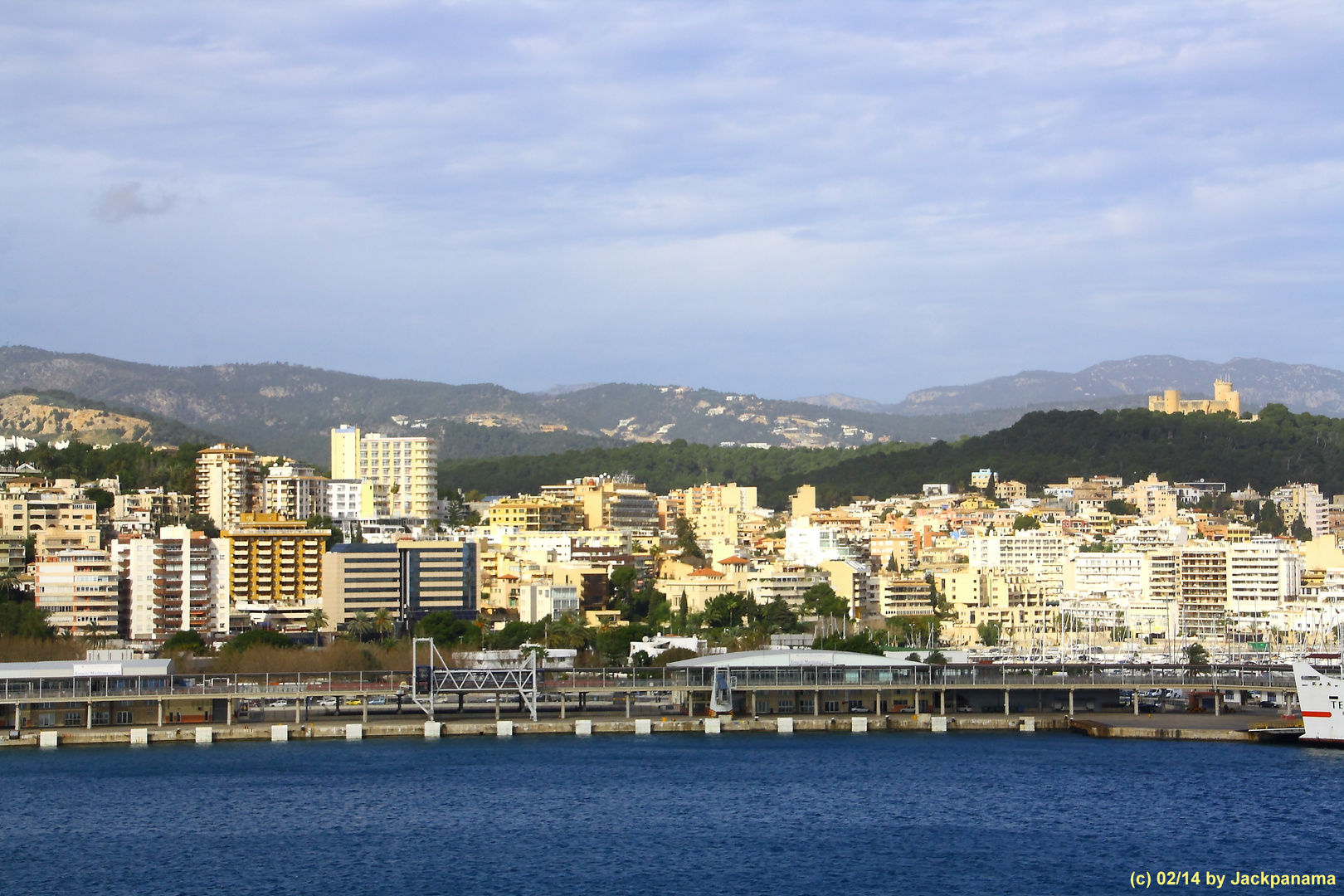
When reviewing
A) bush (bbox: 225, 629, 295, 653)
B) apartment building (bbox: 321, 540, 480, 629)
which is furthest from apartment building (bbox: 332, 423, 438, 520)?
bush (bbox: 225, 629, 295, 653)

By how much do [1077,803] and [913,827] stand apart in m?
4.56

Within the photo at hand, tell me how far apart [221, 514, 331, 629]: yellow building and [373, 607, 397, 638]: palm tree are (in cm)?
515

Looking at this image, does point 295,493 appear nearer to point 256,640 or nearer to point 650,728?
point 256,640

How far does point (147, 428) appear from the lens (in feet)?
531

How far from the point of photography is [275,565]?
88500mm

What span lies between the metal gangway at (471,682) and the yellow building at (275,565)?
105 feet

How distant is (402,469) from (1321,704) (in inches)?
3419

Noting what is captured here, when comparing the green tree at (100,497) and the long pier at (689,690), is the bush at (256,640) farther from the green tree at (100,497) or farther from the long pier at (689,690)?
the green tree at (100,497)

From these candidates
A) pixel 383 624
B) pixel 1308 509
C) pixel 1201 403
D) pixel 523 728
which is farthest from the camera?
pixel 1201 403

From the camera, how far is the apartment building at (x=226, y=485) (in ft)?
348

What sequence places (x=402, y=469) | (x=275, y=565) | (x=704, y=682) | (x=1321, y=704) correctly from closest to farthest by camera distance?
(x=1321, y=704), (x=704, y=682), (x=275, y=565), (x=402, y=469)

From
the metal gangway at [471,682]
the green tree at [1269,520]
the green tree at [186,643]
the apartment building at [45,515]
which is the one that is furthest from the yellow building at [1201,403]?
the metal gangway at [471,682]

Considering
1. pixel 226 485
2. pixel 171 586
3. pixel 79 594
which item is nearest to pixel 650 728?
pixel 171 586

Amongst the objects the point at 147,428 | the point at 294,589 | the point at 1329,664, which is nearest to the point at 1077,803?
the point at 1329,664
